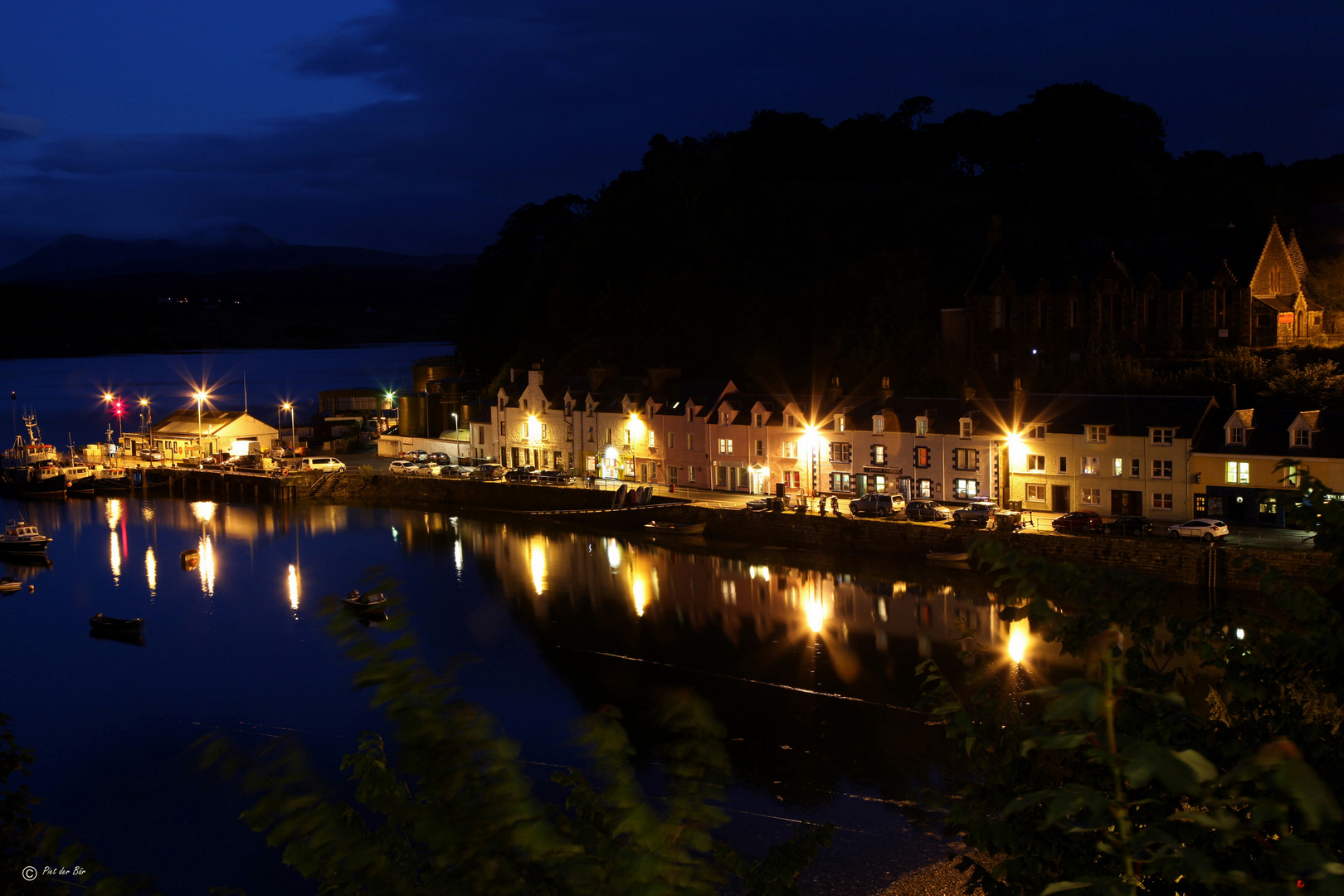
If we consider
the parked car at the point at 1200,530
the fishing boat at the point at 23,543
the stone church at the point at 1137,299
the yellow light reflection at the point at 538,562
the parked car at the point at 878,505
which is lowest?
the yellow light reflection at the point at 538,562

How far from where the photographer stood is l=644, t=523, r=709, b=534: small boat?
38.5 metres

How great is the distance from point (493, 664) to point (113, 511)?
3480 cm

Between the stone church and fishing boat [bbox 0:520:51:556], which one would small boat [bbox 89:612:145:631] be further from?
the stone church

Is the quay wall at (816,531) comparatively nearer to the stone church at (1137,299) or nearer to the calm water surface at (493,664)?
the calm water surface at (493,664)

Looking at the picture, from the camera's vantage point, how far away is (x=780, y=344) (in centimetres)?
5750

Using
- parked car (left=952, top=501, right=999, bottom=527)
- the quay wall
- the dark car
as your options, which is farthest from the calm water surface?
the dark car

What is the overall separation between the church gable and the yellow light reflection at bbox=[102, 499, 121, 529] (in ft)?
162

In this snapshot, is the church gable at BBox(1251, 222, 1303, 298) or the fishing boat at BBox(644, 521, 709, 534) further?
the church gable at BBox(1251, 222, 1303, 298)

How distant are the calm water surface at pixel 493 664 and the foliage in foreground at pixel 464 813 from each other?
6.20 meters

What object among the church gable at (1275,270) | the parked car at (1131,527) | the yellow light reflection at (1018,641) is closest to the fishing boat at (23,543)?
the yellow light reflection at (1018,641)

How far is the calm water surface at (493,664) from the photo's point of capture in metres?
17.3

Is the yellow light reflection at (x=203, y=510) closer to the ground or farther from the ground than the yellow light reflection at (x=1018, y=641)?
farther from the ground

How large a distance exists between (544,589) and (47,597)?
1670 centimetres

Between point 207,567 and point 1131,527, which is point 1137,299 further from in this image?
point 207,567
